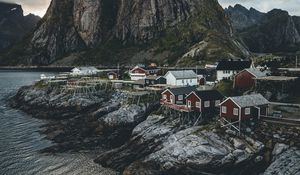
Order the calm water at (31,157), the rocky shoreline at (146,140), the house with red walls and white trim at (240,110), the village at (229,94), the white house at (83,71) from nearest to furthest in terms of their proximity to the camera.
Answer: the rocky shoreline at (146,140) → the calm water at (31,157) → the house with red walls and white trim at (240,110) → the village at (229,94) → the white house at (83,71)

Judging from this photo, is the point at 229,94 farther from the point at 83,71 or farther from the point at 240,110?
the point at 83,71

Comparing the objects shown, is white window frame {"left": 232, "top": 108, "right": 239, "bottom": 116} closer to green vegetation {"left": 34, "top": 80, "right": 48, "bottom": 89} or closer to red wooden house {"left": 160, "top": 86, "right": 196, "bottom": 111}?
red wooden house {"left": 160, "top": 86, "right": 196, "bottom": 111}

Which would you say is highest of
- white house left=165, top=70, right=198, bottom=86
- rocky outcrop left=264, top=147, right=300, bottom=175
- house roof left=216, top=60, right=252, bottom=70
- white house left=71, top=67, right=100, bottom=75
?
house roof left=216, top=60, right=252, bottom=70

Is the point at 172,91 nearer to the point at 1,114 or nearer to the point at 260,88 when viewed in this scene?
the point at 260,88

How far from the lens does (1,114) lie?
3807 inches

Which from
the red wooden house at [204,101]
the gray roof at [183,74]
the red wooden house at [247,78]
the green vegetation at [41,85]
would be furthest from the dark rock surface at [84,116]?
the red wooden house at [247,78]

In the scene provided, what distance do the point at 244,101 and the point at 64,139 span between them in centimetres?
3274

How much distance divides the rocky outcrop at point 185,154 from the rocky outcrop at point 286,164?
3.28 m

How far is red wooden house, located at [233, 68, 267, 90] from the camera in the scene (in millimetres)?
73938

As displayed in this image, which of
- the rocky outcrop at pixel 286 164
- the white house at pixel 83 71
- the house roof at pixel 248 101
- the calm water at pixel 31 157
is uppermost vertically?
the white house at pixel 83 71

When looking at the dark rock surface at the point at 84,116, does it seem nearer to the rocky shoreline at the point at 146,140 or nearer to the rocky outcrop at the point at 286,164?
the rocky shoreline at the point at 146,140

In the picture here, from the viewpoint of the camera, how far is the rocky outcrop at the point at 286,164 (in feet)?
149

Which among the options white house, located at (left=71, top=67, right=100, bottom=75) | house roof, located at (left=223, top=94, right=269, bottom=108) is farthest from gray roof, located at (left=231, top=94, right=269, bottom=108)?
white house, located at (left=71, top=67, right=100, bottom=75)

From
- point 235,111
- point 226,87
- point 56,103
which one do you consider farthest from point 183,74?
point 235,111
